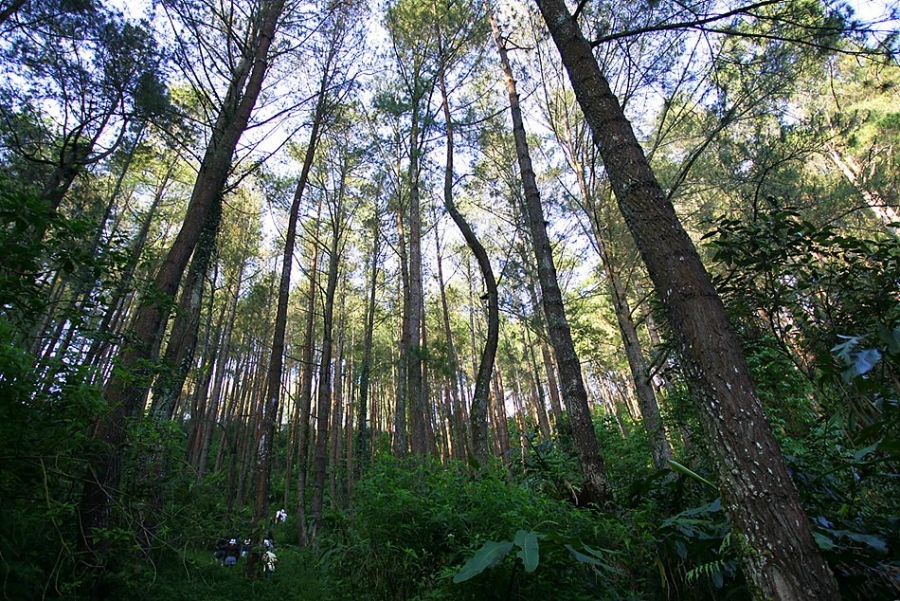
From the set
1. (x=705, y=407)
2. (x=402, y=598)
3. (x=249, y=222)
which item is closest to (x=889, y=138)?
(x=705, y=407)

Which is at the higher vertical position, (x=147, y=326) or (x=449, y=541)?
(x=147, y=326)

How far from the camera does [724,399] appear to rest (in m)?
1.76

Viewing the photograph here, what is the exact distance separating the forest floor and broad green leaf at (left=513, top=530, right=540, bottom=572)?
346 centimetres

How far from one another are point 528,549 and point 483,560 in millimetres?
194

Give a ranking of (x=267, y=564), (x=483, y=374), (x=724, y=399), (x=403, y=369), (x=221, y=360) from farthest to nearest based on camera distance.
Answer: (x=221, y=360) → (x=403, y=369) → (x=267, y=564) → (x=483, y=374) → (x=724, y=399)

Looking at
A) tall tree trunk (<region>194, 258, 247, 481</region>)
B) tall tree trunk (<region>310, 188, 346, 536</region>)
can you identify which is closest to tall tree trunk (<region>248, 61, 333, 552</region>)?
tall tree trunk (<region>310, 188, 346, 536</region>)

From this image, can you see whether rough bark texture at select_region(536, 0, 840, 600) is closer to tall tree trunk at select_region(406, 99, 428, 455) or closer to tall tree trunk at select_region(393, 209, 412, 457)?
tall tree trunk at select_region(406, 99, 428, 455)

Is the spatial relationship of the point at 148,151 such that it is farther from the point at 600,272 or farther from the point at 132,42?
Result: the point at 600,272

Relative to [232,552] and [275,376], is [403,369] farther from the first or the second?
[232,552]

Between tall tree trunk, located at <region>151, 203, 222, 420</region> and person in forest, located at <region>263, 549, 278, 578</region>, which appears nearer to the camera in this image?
tall tree trunk, located at <region>151, 203, 222, 420</region>

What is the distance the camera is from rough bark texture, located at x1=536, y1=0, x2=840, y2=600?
1.49 meters

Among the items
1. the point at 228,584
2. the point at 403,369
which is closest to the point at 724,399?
the point at 228,584

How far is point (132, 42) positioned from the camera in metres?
8.23

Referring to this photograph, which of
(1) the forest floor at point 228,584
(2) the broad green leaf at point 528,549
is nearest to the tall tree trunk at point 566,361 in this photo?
(2) the broad green leaf at point 528,549
